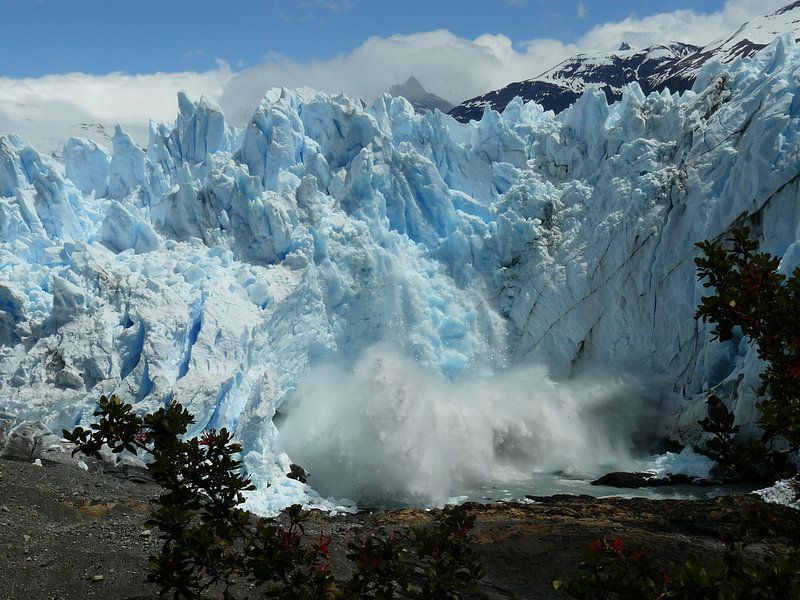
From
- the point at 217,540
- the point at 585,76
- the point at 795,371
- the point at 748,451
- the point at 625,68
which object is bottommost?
the point at 217,540

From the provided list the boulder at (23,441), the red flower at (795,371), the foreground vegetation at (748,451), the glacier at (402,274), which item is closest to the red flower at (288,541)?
the foreground vegetation at (748,451)

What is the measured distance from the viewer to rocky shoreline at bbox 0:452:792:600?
8.53m

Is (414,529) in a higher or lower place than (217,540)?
higher

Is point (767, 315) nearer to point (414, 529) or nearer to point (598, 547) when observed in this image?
point (598, 547)

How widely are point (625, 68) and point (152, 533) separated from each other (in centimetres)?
7953

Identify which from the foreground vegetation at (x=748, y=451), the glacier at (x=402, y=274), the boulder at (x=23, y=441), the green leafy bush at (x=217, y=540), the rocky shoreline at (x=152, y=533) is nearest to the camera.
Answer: the foreground vegetation at (x=748, y=451)

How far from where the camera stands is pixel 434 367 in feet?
75.6

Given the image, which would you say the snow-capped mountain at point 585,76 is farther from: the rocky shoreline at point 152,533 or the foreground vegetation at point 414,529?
the foreground vegetation at point 414,529

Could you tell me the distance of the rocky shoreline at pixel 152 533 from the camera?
853 cm

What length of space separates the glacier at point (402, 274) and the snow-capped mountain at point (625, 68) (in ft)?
146

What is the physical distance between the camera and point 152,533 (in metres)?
9.91

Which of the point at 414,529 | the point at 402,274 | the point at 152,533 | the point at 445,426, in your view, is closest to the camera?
the point at 414,529

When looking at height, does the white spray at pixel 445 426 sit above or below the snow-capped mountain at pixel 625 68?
below

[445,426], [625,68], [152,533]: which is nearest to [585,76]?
[625,68]
